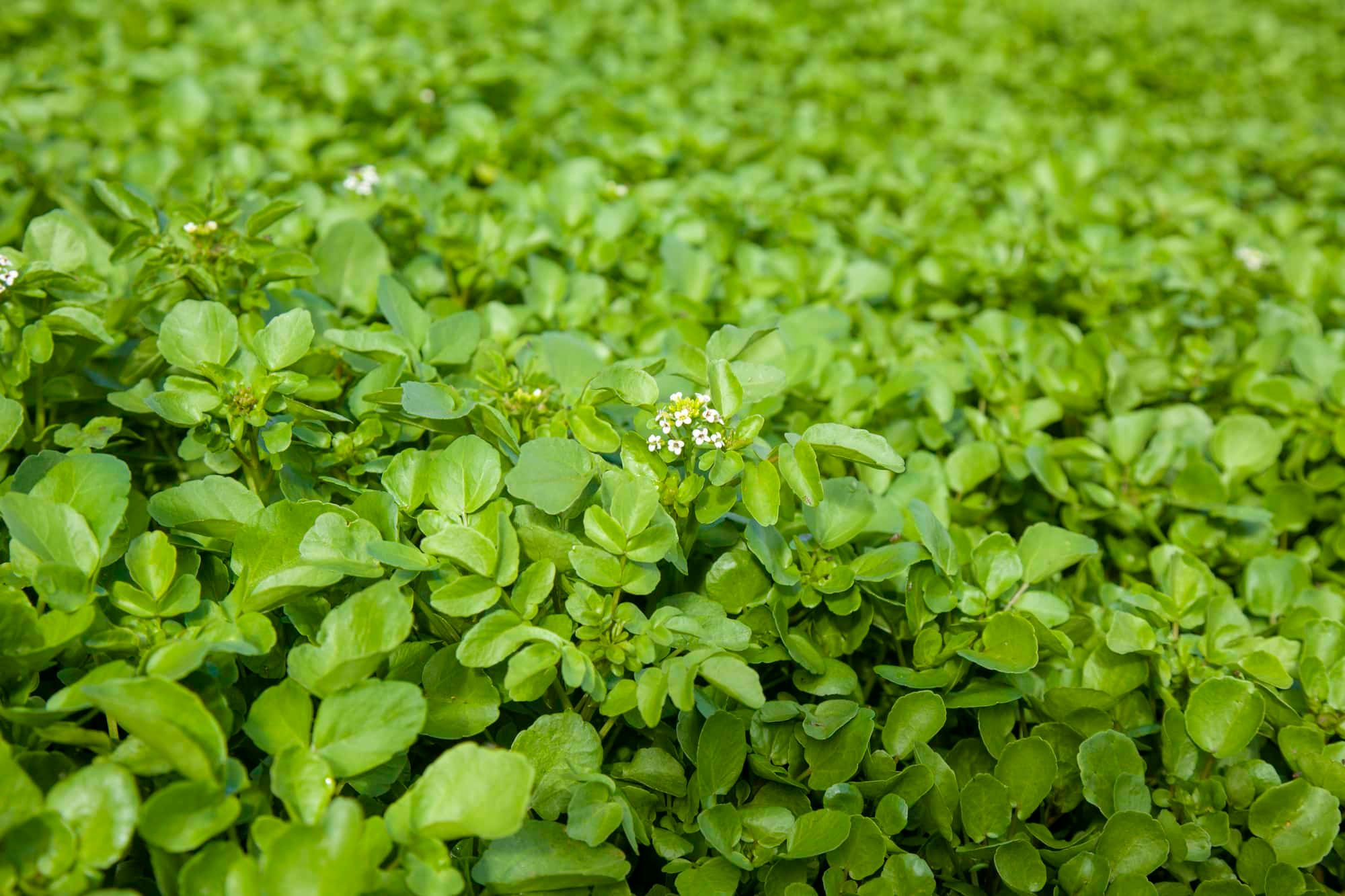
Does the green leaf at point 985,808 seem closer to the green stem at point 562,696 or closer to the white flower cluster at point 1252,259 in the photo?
the green stem at point 562,696

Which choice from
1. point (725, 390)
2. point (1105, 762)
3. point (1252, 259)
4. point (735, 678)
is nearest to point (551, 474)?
point (725, 390)

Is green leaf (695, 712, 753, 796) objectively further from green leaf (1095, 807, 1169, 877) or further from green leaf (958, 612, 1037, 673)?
green leaf (1095, 807, 1169, 877)

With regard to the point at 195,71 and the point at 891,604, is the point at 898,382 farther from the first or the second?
the point at 195,71

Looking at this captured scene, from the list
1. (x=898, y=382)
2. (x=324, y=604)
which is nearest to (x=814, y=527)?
(x=898, y=382)

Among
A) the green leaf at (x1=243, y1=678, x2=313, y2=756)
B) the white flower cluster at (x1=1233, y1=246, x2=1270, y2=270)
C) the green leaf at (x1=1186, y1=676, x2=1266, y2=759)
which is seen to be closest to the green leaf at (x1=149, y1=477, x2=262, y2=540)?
the green leaf at (x1=243, y1=678, x2=313, y2=756)

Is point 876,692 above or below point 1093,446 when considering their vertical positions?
below
